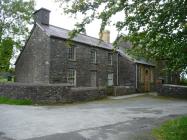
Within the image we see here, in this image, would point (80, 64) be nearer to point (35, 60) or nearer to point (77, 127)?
point (35, 60)

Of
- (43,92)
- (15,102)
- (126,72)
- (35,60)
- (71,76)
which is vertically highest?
(35,60)

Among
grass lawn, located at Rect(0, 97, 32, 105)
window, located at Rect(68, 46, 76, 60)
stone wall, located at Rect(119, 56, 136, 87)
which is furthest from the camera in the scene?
stone wall, located at Rect(119, 56, 136, 87)

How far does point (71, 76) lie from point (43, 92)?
24.8 feet

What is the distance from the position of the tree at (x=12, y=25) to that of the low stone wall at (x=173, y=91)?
67.2 feet

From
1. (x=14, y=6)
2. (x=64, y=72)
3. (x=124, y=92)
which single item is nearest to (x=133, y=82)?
(x=124, y=92)

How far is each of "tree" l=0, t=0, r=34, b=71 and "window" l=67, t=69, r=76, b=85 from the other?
42.8 feet

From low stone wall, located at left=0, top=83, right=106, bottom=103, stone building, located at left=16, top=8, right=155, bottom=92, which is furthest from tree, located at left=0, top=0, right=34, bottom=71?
low stone wall, located at left=0, top=83, right=106, bottom=103

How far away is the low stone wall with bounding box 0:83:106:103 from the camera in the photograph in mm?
19656

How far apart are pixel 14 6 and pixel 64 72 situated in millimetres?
14516

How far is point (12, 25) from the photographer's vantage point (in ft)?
120

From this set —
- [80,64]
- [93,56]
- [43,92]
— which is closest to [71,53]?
[80,64]

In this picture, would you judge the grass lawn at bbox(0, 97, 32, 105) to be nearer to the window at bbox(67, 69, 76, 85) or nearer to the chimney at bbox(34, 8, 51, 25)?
the window at bbox(67, 69, 76, 85)

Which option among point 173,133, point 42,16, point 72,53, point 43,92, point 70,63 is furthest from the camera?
point 42,16

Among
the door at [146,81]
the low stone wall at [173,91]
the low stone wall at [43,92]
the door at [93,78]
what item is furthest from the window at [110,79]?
the low stone wall at [43,92]
